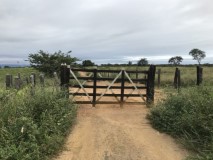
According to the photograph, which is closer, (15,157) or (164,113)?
(15,157)

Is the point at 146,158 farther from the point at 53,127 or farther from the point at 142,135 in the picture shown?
the point at 53,127

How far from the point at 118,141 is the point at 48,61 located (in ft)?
81.4

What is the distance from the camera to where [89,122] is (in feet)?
35.4

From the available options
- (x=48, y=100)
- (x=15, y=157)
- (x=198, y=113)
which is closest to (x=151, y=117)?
(x=198, y=113)

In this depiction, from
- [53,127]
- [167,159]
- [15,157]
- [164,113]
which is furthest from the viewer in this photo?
[164,113]

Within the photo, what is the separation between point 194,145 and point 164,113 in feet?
7.53

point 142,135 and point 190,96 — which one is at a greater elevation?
point 190,96

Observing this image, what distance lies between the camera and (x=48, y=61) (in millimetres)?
32344

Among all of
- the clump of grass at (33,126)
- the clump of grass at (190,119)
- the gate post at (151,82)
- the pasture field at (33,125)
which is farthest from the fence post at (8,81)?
the gate post at (151,82)

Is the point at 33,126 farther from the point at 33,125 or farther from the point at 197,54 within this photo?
the point at 197,54

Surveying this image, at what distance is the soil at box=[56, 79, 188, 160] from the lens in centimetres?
759

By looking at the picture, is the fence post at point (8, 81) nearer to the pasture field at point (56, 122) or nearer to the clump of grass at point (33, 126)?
the pasture field at point (56, 122)

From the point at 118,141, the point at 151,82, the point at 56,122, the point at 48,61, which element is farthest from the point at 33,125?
the point at 48,61

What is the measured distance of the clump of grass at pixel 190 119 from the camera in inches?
299
